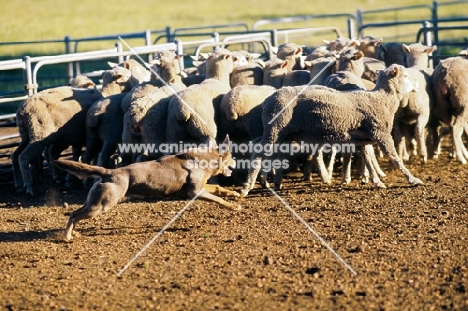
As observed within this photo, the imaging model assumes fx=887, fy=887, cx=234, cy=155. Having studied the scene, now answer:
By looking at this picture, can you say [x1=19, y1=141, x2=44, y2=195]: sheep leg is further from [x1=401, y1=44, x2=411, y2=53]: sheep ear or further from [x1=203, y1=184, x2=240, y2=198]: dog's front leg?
[x1=401, y1=44, x2=411, y2=53]: sheep ear

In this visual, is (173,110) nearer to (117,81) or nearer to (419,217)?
(117,81)

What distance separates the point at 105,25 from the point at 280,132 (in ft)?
103

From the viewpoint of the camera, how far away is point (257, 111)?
10.9 metres

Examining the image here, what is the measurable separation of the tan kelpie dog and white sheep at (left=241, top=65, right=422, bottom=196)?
99 cm

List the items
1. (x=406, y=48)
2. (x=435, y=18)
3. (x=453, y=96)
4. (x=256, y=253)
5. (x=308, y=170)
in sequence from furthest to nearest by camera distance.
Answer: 1. (x=435, y=18)
2. (x=406, y=48)
3. (x=453, y=96)
4. (x=308, y=170)
5. (x=256, y=253)

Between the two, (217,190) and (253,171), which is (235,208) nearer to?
(217,190)

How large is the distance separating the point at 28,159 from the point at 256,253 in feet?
15.3

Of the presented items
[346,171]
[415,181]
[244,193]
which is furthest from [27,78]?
[415,181]

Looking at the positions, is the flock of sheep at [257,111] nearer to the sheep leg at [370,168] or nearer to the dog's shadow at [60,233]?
the sheep leg at [370,168]

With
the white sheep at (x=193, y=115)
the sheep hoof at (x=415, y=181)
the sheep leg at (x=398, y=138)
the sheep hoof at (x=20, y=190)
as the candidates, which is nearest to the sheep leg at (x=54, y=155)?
the sheep hoof at (x=20, y=190)

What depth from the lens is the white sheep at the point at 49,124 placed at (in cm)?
1122

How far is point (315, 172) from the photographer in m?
11.9

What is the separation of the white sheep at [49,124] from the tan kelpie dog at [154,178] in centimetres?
269

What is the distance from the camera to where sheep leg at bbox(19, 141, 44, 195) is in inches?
443
